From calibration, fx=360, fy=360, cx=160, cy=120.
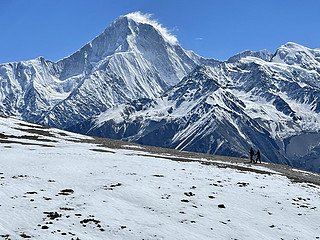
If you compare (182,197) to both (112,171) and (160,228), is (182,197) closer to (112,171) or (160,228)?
(160,228)

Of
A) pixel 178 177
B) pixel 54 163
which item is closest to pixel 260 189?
pixel 178 177

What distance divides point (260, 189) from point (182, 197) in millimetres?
10886

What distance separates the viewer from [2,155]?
44.8 m

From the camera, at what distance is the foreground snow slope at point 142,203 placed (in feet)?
80.8

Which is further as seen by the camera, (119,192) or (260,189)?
(260,189)

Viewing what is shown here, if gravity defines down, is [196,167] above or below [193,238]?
above

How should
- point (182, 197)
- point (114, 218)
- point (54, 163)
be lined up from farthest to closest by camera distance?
point (54, 163)
point (182, 197)
point (114, 218)

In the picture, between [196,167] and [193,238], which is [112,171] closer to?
[196,167]

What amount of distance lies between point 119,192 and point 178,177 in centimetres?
1019

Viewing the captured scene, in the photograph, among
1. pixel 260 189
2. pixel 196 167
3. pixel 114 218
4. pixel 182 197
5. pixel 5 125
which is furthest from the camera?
pixel 5 125

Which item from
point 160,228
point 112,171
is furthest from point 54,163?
point 160,228

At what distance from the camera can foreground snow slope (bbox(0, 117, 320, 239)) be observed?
24.6m

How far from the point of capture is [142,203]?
30.5 metres

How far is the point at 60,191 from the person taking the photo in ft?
102
